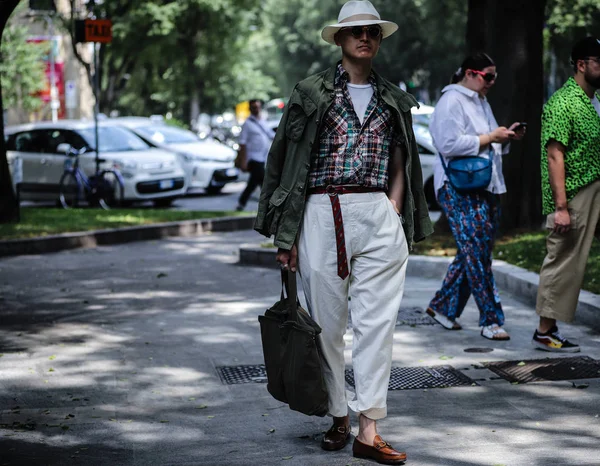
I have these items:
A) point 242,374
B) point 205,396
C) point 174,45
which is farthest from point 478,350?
point 174,45

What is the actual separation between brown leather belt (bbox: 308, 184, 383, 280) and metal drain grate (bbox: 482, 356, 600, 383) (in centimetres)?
185

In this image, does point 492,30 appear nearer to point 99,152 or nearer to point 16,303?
point 16,303

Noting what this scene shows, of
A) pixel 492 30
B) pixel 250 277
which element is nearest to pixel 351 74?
pixel 250 277

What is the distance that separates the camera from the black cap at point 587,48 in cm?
666

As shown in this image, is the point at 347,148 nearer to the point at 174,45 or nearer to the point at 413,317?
the point at 413,317

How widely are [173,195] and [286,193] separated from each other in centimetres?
1504

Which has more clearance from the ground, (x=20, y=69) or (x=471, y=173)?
(x=20, y=69)

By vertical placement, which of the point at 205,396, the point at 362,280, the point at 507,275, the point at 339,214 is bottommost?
the point at 205,396

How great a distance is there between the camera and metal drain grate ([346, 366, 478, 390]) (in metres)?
Answer: 6.12

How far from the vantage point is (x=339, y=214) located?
4730 mm

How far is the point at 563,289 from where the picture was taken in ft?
22.3

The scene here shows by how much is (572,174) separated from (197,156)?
51.0 ft

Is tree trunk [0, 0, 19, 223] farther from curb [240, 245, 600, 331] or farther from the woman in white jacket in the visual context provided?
the woman in white jacket

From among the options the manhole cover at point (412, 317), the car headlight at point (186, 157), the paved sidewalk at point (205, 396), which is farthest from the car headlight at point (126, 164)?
the manhole cover at point (412, 317)
